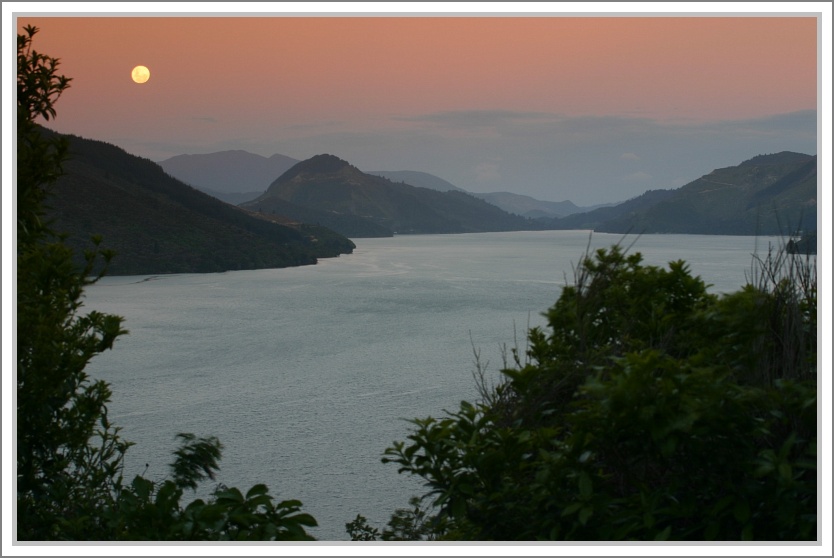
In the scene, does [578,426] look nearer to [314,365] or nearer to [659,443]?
[659,443]

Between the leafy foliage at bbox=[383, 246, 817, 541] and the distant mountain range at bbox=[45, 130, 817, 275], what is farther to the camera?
the distant mountain range at bbox=[45, 130, 817, 275]

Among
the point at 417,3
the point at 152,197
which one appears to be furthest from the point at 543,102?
the point at 152,197

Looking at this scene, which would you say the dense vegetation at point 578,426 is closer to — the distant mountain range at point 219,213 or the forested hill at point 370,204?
the distant mountain range at point 219,213

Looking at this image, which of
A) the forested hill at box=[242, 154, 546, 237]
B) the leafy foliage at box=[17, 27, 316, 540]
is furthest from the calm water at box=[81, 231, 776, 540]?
the forested hill at box=[242, 154, 546, 237]

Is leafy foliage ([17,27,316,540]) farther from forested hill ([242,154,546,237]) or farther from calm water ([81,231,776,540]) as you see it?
forested hill ([242,154,546,237])

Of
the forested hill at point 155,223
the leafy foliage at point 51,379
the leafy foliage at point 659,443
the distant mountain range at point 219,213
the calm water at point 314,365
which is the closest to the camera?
the leafy foliage at point 659,443

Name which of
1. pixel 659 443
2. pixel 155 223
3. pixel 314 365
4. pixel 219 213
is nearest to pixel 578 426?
pixel 659 443

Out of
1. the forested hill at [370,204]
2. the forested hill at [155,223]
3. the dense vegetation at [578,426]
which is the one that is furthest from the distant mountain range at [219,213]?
the forested hill at [370,204]

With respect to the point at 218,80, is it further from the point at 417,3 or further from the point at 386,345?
the point at 386,345
